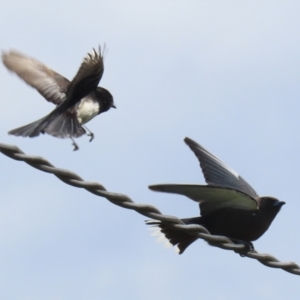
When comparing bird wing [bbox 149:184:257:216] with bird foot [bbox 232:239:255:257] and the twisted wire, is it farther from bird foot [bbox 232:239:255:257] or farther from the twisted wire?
the twisted wire

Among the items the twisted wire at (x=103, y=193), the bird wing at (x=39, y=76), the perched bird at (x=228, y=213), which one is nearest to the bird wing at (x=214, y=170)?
the perched bird at (x=228, y=213)

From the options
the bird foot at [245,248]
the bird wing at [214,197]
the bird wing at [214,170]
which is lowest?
the bird foot at [245,248]

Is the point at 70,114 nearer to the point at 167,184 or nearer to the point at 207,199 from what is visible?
the point at 207,199

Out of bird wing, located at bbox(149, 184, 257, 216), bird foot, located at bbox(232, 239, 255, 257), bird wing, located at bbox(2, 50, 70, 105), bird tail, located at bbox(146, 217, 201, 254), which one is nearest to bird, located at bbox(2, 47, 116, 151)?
bird wing, located at bbox(2, 50, 70, 105)

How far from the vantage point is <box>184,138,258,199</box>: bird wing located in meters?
8.07

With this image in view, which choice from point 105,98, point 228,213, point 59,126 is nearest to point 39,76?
point 105,98

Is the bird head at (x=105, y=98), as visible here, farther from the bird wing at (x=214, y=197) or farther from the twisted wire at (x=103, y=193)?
the twisted wire at (x=103, y=193)

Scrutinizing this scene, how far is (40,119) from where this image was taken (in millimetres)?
9211

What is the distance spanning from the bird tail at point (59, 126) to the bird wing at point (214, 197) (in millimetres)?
1854

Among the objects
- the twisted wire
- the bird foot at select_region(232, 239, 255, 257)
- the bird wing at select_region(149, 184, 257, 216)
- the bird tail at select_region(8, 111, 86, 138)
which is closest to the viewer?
the twisted wire

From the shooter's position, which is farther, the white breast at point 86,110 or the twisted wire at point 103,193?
the white breast at point 86,110

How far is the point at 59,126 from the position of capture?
940 centimetres

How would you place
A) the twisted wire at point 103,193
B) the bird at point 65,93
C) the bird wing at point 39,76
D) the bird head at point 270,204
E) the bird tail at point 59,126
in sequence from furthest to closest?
the bird wing at point 39,76, the bird at point 65,93, the bird tail at point 59,126, the bird head at point 270,204, the twisted wire at point 103,193

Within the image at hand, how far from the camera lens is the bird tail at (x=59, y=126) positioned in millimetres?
8688
